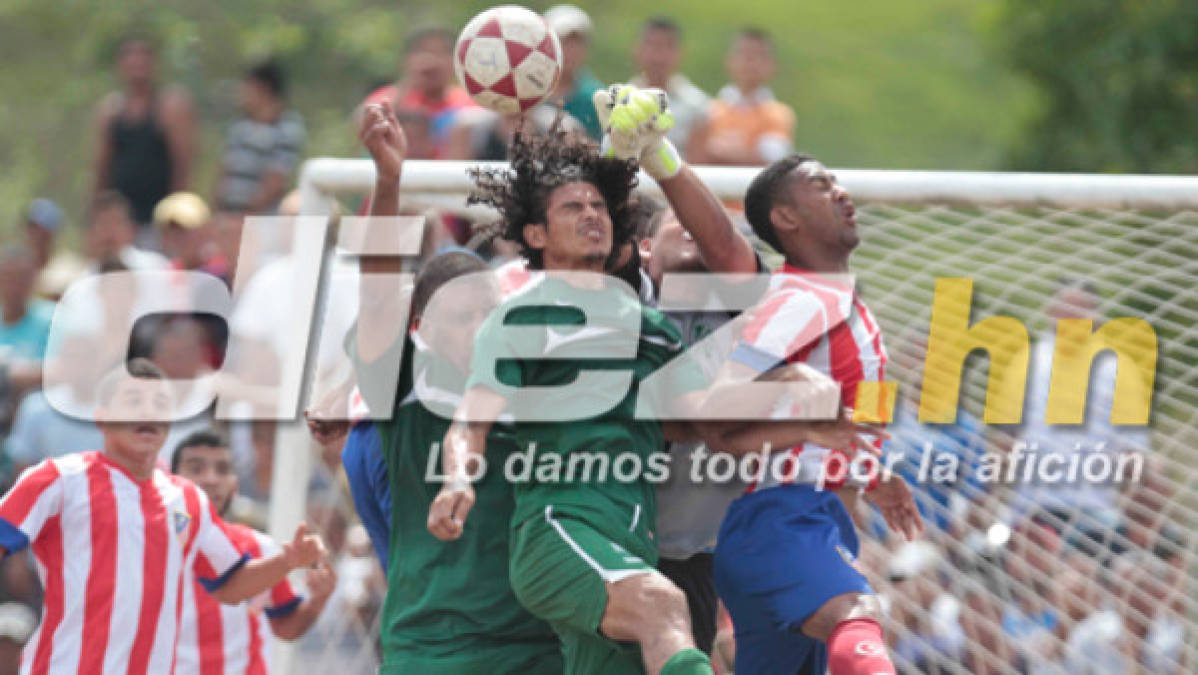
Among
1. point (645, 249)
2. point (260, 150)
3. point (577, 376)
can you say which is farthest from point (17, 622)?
point (577, 376)

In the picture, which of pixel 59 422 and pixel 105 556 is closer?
pixel 105 556

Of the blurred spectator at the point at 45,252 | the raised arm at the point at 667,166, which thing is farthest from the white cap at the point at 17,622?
the raised arm at the point at 667,166

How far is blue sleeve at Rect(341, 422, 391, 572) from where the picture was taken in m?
5.12

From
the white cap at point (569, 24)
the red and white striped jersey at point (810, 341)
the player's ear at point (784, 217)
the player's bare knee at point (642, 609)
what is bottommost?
the player's bare knee at point (642, 609)

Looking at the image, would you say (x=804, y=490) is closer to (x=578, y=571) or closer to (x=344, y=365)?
(x=578, y=571)

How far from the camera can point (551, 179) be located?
4785 mm

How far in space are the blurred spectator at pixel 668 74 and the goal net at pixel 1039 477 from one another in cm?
202

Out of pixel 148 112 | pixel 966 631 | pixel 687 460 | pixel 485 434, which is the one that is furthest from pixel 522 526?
pixel 148 112

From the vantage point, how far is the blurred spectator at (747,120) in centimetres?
933

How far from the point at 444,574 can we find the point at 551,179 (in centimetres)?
116

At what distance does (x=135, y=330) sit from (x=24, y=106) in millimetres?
18588

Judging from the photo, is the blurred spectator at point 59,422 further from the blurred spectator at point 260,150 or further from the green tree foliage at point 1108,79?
the green tree foliage at point 1108,79

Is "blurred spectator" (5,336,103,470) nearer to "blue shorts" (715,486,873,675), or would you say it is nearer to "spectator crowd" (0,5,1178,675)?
"spectator crowd" (0,5,1178,675)

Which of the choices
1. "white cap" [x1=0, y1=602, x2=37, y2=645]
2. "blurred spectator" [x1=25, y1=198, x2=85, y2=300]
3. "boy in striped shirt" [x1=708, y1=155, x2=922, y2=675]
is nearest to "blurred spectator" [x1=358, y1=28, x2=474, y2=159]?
"blurred spectator" [x1=25, y1=198, x2=85, y2=300]
